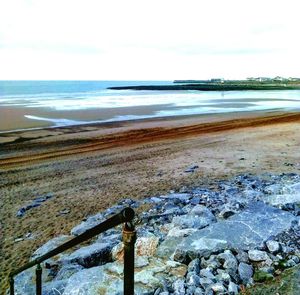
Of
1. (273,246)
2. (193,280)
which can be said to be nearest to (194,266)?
(193,280)

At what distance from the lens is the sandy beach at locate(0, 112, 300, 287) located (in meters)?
8.45

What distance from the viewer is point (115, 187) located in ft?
34.9

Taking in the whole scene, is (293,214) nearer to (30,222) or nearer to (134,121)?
(30,222)

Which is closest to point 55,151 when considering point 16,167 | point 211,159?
point 16,167

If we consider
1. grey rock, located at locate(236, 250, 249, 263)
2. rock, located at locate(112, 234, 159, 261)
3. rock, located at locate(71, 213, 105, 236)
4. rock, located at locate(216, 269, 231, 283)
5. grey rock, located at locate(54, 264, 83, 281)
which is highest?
grey rock, located at locate(236, 250, 249, 263)

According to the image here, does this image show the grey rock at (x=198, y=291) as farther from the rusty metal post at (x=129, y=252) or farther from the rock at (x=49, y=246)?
the rock at (x=49, y=246)

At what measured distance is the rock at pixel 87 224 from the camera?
7285mm

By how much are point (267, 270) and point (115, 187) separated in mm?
6528

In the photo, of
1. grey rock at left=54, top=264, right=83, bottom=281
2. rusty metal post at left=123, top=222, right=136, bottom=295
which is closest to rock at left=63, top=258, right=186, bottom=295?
grey rock at left=54, top=264, right=83, bottom=281

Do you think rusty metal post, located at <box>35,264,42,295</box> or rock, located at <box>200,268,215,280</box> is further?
rock, located at <box>200,268,215,280</box>

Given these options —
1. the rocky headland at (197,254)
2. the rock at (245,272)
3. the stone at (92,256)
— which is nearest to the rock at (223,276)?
the rocky headland at (197,254)

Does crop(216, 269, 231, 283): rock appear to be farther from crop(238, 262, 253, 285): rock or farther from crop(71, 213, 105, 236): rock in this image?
crop(71, 213, 105, 236): rock

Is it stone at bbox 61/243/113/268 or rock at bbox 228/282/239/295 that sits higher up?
rock at bbox 228/282/239/295

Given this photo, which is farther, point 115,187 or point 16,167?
point 16,167
